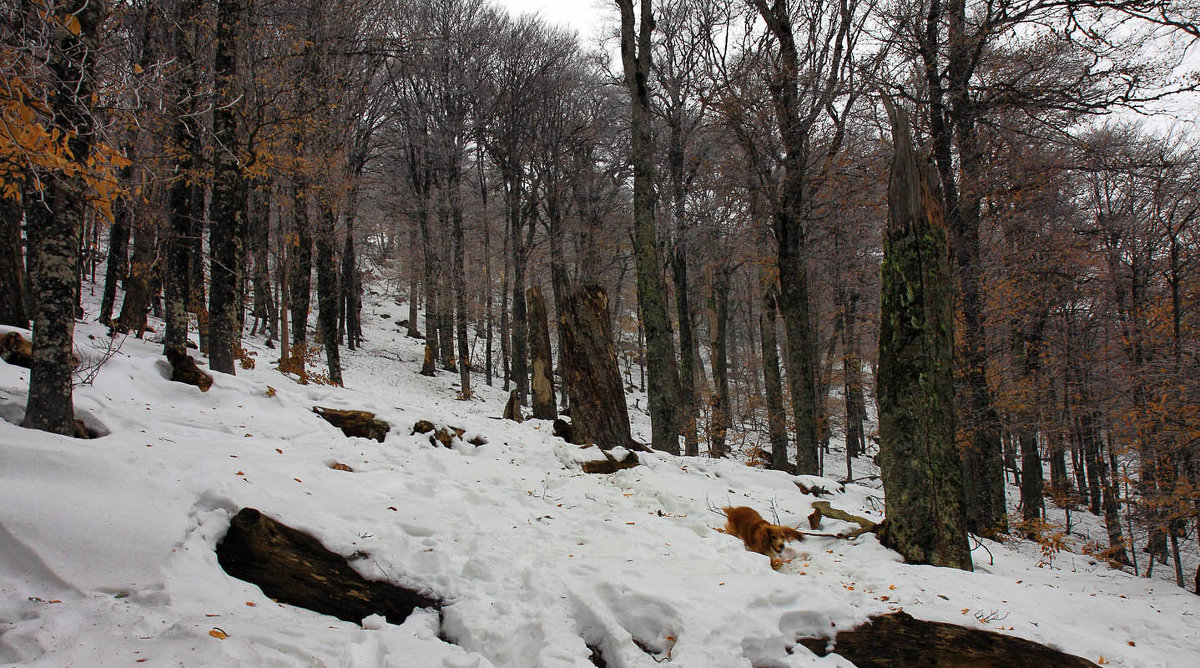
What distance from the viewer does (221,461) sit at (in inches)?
152

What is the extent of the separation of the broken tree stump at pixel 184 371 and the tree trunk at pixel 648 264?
5.83 m

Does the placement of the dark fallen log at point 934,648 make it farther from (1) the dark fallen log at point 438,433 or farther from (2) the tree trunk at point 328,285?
(2) the tree trunk at point 328,285

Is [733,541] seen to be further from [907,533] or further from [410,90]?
[410,90]

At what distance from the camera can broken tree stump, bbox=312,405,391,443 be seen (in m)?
6.35

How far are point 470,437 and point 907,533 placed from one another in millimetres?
5011

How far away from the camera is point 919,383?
4441 mm

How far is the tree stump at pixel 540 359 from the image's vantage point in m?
12.4

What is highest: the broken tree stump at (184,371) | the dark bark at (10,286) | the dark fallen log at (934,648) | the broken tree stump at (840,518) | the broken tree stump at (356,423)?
the dark bark at (10,286)

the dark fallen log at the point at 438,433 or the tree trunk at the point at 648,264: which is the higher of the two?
the tree trunk at the point at 648,264

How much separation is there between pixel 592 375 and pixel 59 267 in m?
5.59

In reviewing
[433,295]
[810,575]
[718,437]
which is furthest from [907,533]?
[433,295]

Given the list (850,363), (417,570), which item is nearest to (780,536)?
(417,570)

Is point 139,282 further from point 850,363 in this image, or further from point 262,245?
point 850,363

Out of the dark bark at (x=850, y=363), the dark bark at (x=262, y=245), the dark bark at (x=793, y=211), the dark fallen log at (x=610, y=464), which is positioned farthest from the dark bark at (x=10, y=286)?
the dark bark at (x=850, y=363)
